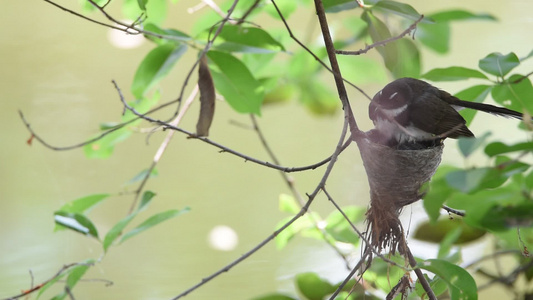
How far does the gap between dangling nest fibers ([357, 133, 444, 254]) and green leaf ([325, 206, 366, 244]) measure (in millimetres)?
355

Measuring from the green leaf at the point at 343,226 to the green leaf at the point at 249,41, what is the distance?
1.53 feet

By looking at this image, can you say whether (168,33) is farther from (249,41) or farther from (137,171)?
(137,171)

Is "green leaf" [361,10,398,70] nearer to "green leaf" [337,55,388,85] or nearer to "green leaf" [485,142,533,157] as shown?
"green leaf" [485,142,533,157]

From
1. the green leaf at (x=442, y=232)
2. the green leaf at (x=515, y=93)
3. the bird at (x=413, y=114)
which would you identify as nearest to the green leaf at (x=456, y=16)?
the bird at (x=413, y=114)

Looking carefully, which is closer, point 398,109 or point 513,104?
point 513,104

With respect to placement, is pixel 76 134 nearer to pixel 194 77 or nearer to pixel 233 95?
pixel 194 77

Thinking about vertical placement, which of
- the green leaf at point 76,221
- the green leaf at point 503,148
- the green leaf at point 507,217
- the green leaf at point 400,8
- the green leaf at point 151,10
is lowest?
the green leaf at point 507,217

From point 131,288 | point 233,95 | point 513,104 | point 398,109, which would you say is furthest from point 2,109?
point 513,104

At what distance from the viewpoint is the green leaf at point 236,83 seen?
4.21 feet

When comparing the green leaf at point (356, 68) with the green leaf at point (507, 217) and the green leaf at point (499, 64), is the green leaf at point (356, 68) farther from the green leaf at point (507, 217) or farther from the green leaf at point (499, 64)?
the green leaf at point (507, 217)

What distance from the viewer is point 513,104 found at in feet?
3.46

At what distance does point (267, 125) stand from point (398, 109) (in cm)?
204

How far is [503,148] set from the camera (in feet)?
1.86

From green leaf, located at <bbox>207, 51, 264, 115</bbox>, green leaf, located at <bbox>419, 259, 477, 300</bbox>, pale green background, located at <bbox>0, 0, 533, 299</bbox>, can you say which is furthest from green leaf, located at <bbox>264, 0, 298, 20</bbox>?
pale green background, located at <bbox>0, 0, 533, 299</bbox>
